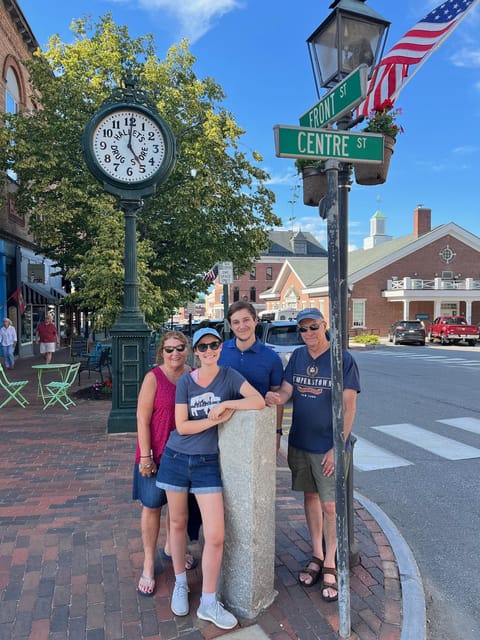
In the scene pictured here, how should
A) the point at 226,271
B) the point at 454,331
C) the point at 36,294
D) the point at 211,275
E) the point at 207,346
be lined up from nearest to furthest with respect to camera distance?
the point at 207,346 → the point at 226,271 → the point at 211,275 → the point at 36,294 → the point at 454,331

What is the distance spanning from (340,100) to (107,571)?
3250mm

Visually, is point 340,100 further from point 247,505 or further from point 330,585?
point 330,585

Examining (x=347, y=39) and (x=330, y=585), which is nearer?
(x=330, y=585)

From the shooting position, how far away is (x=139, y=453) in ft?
9.61

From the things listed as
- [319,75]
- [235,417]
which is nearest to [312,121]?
[319,75]

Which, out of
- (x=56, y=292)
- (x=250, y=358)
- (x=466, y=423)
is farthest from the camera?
(x=56, y=292)

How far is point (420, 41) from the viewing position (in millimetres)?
3977

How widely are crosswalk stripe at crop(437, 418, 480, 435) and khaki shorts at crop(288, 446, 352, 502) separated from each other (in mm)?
4941

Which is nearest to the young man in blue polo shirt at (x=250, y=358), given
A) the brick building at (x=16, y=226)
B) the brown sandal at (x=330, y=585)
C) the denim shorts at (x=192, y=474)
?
the denim shorts at (x=192, y=474)

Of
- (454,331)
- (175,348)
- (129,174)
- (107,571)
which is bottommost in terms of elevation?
(107,571)

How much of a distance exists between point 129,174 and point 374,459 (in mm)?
5178

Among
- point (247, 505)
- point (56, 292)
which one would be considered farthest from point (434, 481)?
point (56, 292)

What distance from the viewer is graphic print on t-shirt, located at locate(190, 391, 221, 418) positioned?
2645 mm

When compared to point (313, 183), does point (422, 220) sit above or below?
above
